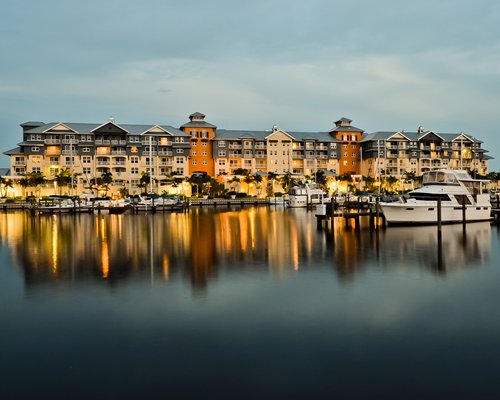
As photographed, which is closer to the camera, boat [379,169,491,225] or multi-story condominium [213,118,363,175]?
boat [379,169,491,225]

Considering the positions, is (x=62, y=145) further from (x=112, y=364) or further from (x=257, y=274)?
(x=112, y=364)

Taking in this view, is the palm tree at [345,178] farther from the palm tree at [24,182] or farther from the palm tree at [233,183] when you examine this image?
the palm tree at [24,182]

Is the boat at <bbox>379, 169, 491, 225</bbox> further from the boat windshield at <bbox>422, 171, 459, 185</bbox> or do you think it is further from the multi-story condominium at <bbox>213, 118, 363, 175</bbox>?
the multi-story condominium at <bbox>213, 118, 363, 175</bbox>

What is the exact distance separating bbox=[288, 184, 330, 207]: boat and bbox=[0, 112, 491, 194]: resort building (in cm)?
1328

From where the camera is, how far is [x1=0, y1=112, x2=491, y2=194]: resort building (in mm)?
89812

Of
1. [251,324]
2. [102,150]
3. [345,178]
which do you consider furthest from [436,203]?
[102,150]

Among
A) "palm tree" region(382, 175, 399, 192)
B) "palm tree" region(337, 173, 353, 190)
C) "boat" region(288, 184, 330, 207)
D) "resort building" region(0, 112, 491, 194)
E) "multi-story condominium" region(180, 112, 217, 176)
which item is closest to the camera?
"boat" region(288, 184, 330, 207)

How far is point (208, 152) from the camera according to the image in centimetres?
10031

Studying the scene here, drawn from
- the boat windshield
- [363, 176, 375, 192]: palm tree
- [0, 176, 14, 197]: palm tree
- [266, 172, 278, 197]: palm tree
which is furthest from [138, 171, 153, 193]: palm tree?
the boat windshield

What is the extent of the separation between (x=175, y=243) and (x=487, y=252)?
61.9 ft

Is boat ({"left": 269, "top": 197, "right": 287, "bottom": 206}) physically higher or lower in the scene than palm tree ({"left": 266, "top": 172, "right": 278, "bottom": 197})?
lower

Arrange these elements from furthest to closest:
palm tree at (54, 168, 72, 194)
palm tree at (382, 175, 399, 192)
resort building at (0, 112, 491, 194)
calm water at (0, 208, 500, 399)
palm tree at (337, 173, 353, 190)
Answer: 1. palm tree at (382, 175, 399, 192)
2. palm tree at (337, 173, 353, 190)
3. resort building at (0, 112, 491, 194)
4. palm tree at (54, 168, 72, 194)
5. calm water at (0, 208, 500, 399)

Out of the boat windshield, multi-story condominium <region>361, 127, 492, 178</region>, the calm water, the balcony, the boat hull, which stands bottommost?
the calm water

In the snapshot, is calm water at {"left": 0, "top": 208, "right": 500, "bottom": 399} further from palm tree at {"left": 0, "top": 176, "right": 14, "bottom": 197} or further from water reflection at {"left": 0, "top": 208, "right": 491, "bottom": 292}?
palm tree at {"left": 0, "top": 176, "right": 14, "bottom": 197}
